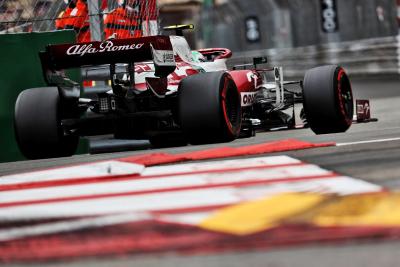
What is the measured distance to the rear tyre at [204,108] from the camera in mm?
7473

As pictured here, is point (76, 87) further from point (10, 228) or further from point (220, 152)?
point (10, 228)

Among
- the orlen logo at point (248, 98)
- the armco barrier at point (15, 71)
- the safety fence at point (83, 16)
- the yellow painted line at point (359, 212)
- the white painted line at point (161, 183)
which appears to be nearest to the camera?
the yellow painted line at point (359, 212)

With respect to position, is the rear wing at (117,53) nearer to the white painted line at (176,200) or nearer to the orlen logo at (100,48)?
the orlen logo at (100,48)

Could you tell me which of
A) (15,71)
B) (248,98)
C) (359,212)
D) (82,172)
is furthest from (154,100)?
(359,212)

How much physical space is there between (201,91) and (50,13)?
2672mm

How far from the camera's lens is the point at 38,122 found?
804cm

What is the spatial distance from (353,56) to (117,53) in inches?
711

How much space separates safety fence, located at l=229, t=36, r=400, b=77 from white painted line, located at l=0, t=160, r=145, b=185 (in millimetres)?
14309

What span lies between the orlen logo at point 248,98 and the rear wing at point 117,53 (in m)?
1.56

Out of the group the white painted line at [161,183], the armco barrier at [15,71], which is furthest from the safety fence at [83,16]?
the white painted line at [161,183]

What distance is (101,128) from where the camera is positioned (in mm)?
8227

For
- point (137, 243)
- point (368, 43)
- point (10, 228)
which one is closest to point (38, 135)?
point (10, 228)

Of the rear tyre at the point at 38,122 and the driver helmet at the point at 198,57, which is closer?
the rear tyre at the point at 38,122

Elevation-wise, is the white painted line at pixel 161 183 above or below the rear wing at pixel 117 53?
below
